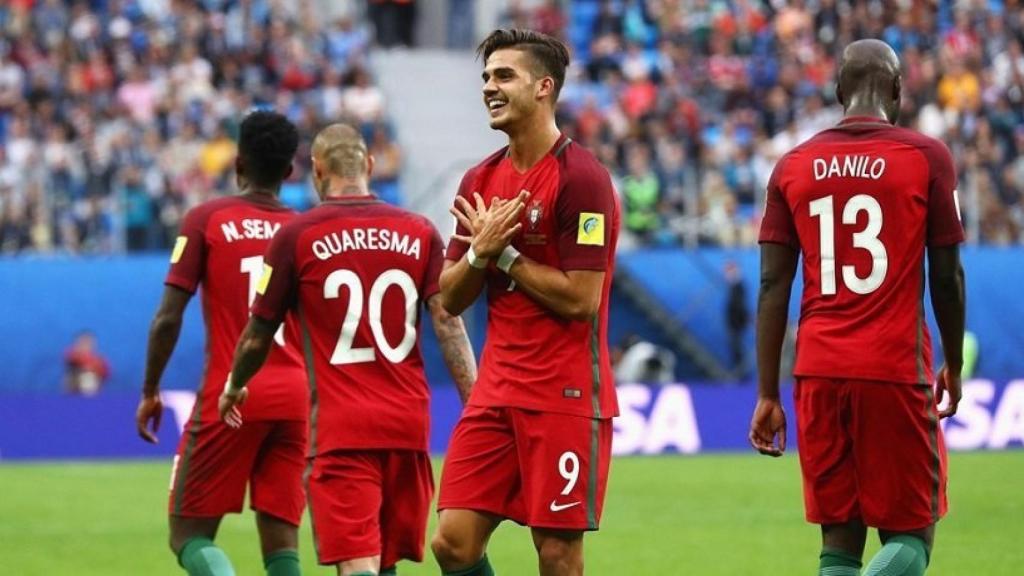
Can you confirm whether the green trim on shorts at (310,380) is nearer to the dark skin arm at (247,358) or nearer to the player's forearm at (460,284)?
the dark skin arm at (247,358)

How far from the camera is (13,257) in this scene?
2453 cm

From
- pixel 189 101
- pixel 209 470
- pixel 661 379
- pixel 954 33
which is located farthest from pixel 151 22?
pixel 209 470

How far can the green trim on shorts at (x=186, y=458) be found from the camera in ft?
29.2

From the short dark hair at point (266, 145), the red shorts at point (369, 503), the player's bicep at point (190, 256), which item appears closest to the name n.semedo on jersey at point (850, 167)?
the red shorts at point (369, 503)

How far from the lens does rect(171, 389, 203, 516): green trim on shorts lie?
891 cm

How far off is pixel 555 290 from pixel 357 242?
42.4 inches

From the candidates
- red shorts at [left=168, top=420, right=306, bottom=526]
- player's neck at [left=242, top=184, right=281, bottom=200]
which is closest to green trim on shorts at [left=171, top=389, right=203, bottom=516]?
red shorts at [left=168, top=420, right=306, bottom=526]

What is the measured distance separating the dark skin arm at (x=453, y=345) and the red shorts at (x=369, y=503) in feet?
1.18

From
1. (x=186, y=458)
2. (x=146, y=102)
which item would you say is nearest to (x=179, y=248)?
(x=186, y=458)

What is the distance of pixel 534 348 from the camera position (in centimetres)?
739

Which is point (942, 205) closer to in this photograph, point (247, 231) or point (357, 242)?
point (357, 242)

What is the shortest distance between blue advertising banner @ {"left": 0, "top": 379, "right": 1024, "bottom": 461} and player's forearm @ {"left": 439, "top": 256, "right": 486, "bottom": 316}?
1464 centimetres

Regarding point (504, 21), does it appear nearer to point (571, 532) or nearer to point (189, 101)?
point (189, 101)

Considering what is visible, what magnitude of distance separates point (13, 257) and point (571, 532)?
18.4 m
